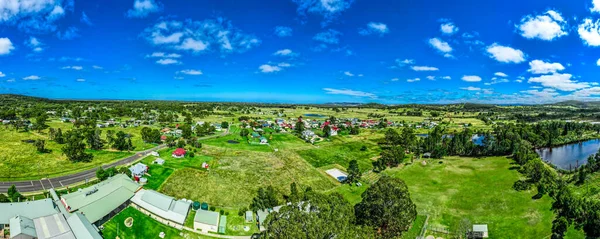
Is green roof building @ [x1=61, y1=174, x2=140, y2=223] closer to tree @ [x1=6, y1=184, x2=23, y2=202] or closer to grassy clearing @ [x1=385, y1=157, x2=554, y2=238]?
tree @ [x1=6, y1=184, x2=23, y2=202]

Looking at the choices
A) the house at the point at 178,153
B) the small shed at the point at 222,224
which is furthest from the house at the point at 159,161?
the small shed at the point at 222,224

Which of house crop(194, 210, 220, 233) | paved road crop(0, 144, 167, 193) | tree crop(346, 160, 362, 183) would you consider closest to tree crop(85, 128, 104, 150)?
paved road crop(0, 144, 167, 193)

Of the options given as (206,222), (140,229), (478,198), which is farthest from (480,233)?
(140,229)

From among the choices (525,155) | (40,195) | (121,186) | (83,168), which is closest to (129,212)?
(121,186)

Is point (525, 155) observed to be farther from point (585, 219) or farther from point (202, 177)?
point (202, 177)

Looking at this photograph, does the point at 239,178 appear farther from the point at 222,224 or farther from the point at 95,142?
the point at 95,142
